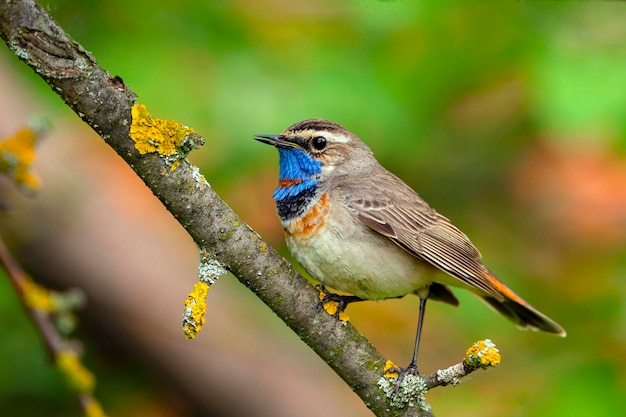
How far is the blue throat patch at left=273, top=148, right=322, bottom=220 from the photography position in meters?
4.73

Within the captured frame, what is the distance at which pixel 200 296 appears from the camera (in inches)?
124

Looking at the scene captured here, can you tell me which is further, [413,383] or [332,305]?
[332,305]

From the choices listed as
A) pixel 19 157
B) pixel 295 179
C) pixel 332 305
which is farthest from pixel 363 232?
pixel 19 157

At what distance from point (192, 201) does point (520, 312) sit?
8.48 feet

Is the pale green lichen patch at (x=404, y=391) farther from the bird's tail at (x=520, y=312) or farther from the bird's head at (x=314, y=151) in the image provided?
the bird's head at (x=314, y=151)

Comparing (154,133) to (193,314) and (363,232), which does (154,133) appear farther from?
(363,232)

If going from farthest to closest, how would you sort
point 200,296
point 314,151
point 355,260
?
point 314,151 < point 355,260 < point 200,296

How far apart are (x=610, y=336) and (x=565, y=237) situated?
2.40 meters

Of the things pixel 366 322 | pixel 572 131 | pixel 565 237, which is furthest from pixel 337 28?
pixel 565 237

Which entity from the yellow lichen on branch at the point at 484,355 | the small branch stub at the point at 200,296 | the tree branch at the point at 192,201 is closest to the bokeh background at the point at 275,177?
the tree branch at the point at 192,201

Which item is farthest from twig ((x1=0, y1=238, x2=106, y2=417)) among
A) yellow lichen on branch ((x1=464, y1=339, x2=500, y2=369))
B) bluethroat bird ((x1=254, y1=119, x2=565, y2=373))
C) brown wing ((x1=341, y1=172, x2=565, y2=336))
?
brown wing ((x1=341, y1=172, x2=565, y2=336))

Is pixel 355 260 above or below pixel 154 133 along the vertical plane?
above

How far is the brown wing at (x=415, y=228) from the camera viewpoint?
15.1 ft

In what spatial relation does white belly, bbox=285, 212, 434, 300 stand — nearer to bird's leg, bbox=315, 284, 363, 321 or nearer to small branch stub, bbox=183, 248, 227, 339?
bird's leg, bbox=315, 284, 363, 321
